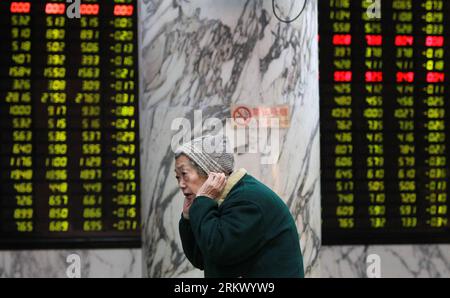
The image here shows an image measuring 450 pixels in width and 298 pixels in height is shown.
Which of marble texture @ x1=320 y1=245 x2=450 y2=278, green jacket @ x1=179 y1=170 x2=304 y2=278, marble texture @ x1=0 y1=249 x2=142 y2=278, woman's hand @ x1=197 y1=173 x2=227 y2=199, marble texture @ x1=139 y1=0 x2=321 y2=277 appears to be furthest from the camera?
marble texture @ x1=320 y1=245 x2=450 y2=278

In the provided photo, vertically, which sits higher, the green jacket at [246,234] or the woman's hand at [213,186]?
the woman's hand at [213,186]

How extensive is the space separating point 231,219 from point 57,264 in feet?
15.5

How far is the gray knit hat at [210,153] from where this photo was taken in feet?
12.5

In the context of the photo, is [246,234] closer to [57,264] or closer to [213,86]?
[213,86]

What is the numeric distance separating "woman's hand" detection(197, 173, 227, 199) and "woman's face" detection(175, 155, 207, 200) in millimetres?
45

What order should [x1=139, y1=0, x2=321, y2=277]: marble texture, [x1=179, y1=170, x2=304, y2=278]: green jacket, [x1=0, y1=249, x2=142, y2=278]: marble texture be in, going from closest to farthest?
[x1=179, y1=170, x2=304, y2=278]: green jacket
[x1=139, y1=0, x2=321, y2=277]: marble texture
[x1=0, y1=249, x2=142, y2=278]: marble texture

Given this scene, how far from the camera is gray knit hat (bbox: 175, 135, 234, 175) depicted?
3812mm

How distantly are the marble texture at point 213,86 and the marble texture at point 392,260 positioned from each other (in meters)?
1.60

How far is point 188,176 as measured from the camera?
387 centimetres

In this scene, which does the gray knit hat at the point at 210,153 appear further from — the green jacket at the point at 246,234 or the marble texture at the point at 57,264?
the marble texture at the point at 57,264

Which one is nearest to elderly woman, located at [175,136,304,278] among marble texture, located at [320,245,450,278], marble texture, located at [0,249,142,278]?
marble texture, located at [0,249,142,278]

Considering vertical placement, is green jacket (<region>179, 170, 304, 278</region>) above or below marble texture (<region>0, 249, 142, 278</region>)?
above

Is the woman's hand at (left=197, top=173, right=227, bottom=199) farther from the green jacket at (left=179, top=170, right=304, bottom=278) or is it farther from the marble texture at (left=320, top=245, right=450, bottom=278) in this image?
the marble texture at (left=320, top=245, right=450, bottom=278)

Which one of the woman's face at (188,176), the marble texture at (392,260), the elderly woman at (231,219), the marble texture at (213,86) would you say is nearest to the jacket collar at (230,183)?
the elderly woman at (231,219)
